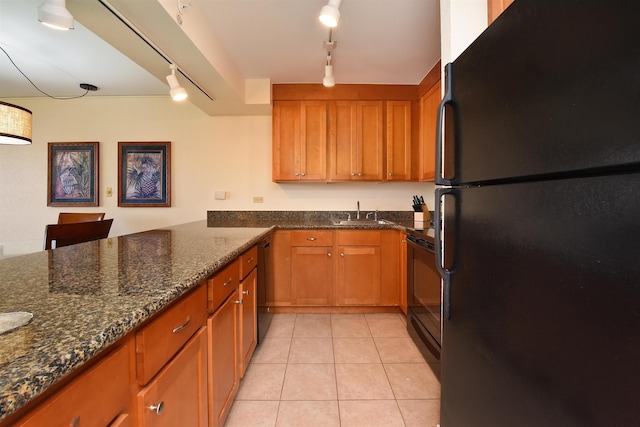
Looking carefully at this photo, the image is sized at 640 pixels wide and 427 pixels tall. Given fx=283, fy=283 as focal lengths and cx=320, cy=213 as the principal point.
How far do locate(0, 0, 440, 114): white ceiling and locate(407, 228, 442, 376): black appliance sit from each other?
1505 mm

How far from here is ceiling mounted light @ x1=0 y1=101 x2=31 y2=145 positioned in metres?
1.97

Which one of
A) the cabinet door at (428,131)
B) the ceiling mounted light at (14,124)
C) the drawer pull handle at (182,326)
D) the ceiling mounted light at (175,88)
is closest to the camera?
the drawer pull handle at (182,326)

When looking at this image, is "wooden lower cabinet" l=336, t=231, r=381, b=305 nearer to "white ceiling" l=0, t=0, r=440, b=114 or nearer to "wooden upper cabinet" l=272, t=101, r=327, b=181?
"wooden upper cabinet" l=272, t=101, r=327, b=181

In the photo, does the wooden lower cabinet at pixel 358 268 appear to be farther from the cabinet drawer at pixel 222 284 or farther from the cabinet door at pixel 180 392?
the cabinet door at pixel 180 392

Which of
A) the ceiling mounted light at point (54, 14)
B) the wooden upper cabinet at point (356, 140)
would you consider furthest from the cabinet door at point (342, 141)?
the ceiling mounted light at point (54, 14)

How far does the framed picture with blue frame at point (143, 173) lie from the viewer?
10.7ft

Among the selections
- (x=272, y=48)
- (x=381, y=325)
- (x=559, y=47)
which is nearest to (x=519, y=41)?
(x=559, y=47)

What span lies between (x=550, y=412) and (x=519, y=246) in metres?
0.34

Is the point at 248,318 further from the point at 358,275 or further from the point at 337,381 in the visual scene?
Result: the point at 358,275

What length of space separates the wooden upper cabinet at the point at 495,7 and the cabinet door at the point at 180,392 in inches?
67.0

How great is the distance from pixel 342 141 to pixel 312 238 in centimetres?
108

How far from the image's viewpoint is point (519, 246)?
2.16ft

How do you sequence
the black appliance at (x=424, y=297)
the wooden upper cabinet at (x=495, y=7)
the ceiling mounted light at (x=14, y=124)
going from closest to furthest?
the wooden upper cabinet at (x=495, y=7) < the black appliance at (x=424, y=297) < the ceiling mounted light at (x=14, y=124)

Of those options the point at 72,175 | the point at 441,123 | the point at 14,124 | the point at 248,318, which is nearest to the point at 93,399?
the point at 441,123
